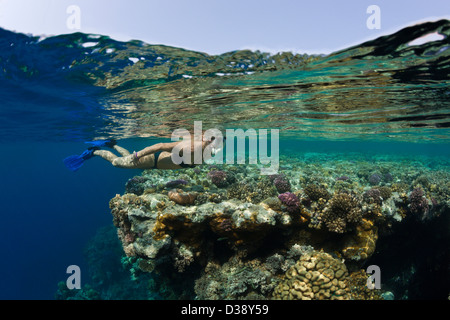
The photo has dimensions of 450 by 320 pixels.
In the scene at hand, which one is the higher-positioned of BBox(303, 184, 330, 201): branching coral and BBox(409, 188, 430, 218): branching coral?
BBox(303, 184, 330, 201): branching coral

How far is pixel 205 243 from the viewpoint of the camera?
686 centimetres

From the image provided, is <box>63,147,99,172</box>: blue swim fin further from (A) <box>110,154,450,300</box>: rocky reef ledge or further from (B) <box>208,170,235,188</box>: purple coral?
(B) <box>208,170,235,188</box>: purple coral

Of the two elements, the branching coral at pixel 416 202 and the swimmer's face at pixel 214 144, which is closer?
the branching coral at pixel 416 202

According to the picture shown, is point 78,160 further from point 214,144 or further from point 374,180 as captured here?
point 374,180

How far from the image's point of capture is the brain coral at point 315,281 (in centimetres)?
494

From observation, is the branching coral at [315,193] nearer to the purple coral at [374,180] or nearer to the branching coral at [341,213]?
the branching coral at [341,213]

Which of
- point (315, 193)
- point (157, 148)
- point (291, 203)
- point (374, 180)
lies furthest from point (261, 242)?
point (374, 180)

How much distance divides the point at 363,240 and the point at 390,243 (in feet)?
11.3

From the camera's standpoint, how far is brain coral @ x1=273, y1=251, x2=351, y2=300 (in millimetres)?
4938

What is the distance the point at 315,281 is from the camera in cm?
504

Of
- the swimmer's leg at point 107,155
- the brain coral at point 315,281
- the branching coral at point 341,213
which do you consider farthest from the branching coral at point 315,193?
the swimmer's leg at point 107,155

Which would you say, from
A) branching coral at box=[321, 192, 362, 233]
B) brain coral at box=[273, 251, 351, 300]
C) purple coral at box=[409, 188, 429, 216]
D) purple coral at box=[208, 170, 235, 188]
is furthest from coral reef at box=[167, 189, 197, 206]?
purple coral at box=[409, 188, 429, 216]
